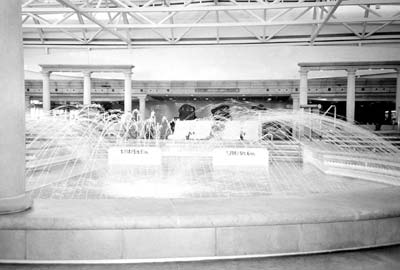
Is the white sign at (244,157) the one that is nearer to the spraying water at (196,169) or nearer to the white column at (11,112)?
the spraying water at (196,169)

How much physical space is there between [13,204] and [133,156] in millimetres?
9130

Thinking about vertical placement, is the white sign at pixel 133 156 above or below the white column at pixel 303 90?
below

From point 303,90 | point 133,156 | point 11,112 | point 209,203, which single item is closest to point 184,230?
point 209,203

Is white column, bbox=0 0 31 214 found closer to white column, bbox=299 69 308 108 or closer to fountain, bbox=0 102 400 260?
fountain, bbox=0 102 400 260

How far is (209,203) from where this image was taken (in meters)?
4.43

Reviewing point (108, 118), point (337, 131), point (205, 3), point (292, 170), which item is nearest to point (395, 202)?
point (292, 170)

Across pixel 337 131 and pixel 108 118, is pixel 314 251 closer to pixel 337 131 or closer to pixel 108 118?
pixel 337 131

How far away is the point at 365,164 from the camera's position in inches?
401

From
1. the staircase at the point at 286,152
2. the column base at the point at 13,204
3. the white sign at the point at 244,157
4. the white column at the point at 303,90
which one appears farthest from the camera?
the white column at the point at 303,90

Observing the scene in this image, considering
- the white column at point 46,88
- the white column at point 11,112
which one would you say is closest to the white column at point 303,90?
the white column at point 46,88

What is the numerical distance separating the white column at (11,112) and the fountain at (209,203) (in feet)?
0.98

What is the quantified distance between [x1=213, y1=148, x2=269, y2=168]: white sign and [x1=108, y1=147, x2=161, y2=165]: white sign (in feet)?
6.66

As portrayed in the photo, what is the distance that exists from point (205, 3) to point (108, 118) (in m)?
12.6

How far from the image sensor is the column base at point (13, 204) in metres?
4.04
